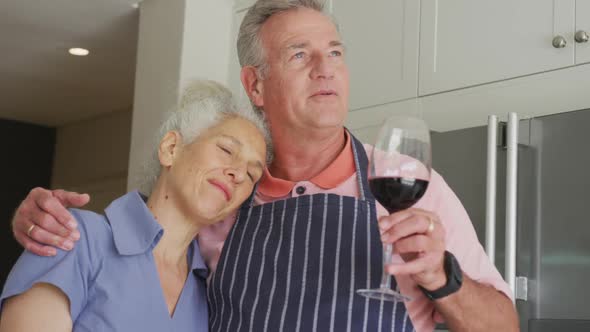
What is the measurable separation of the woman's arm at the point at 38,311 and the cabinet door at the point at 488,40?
169 cm

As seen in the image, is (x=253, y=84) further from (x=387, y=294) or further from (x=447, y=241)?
(x=387, y=294)

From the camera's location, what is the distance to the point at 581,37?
240cm

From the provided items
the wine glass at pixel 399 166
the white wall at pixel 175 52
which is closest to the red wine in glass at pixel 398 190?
the wine glass at pixel 399 166

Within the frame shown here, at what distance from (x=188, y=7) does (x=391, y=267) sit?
277 centimetres

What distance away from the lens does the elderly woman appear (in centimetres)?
132

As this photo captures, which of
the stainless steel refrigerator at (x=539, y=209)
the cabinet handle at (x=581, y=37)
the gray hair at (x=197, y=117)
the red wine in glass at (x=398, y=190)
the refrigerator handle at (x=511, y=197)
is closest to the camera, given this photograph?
the red wine in glass at (x=398, y=190)

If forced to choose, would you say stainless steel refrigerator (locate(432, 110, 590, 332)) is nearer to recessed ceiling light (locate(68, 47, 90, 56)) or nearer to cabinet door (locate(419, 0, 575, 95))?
cabinet door (locate(419, 0, 575, 95))

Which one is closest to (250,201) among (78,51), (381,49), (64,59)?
(381,49)

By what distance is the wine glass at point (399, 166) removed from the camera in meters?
1.16

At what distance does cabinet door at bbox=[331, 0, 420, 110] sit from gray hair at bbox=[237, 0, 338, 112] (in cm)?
120

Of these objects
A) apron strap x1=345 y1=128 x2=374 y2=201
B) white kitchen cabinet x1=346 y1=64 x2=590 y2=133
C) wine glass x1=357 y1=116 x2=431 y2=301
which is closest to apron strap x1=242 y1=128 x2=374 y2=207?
apron strap x1=345 y1=128 x2=374 y2=201

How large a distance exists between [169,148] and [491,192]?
1.07 metres

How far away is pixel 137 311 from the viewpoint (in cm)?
138

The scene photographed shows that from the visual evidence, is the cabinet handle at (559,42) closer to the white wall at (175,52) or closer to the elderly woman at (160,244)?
the elderly woman at (160,244)
